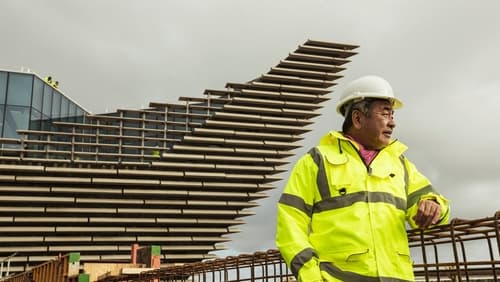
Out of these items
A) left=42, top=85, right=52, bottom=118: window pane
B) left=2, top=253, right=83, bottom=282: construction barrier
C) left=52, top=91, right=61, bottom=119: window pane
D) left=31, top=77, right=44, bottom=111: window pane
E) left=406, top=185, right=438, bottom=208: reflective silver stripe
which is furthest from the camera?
left=52, top=91, right=61, bottom=119: window pane

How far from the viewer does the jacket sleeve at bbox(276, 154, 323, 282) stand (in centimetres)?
197

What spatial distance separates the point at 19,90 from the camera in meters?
27.6

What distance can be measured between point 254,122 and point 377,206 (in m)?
29.5

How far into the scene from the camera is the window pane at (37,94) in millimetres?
27922

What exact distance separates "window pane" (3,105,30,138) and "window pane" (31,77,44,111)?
52cm

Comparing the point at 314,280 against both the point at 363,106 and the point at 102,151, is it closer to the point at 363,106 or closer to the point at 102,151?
the point at 363,106

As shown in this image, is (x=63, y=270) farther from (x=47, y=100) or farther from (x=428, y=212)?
(x=47, y=100)

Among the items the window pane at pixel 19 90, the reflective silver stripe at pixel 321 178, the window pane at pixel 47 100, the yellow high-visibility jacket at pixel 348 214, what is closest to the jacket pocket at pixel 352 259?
the yellow high-visibility jacket at pixel 348 214

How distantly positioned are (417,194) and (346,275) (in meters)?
0.46

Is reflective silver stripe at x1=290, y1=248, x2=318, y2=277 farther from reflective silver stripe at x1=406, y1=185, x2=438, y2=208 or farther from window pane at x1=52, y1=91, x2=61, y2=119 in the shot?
window pane at x1=52, y1=91, x2=61, y2=119

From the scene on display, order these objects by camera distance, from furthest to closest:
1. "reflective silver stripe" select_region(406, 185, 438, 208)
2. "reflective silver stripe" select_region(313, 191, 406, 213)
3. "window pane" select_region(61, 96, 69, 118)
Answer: "window pane" select_region(61, 96, 69, 118), "reflective silver stripe" select_region(406, 185, 438, 208), "reflective silver stripe" select_region(313, 191, 406, 213)

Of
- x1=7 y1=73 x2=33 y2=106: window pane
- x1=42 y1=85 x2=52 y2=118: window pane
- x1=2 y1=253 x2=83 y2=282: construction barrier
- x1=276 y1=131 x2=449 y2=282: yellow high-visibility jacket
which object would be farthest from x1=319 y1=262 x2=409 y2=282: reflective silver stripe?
x1=42 y1=85 x2=52 y2=118: window pane

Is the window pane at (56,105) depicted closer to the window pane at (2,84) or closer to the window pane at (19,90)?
the window pane at (19,90)

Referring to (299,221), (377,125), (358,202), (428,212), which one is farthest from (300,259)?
(377,125)
